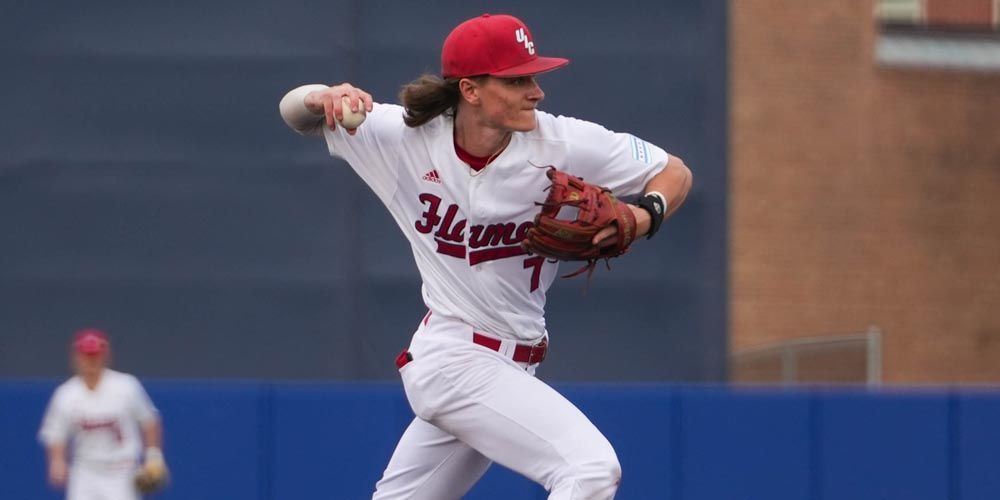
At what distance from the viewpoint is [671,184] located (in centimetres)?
495

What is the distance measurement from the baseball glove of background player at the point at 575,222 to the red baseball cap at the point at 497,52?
0.33 m

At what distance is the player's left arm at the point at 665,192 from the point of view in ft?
15.6

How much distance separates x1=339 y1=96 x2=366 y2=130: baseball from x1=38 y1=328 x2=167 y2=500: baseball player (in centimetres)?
437

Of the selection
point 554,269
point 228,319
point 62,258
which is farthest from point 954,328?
point 554,269

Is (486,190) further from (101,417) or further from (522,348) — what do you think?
(101,417)

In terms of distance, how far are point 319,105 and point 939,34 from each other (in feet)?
42.8

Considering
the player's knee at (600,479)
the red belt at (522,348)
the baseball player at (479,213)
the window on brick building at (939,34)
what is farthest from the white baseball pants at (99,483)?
the window on brick building at (939,34)

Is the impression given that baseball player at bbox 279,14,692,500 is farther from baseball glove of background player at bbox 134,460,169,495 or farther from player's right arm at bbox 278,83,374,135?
baseball glove of background player at bbox 134,460,169,495

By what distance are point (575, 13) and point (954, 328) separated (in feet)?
21.6

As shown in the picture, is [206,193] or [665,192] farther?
[206,193]

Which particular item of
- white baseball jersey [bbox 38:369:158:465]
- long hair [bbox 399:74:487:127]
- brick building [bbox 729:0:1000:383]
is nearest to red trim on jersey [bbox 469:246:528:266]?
long hair [bbox 399:74:487:127]

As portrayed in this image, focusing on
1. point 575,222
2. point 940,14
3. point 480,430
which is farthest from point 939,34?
point 480,430

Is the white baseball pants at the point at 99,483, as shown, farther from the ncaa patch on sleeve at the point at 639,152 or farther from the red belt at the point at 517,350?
the ncaa patch on sleeve at the point at 639,152

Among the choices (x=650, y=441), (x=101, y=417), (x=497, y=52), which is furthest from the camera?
(x=650, y=441)
